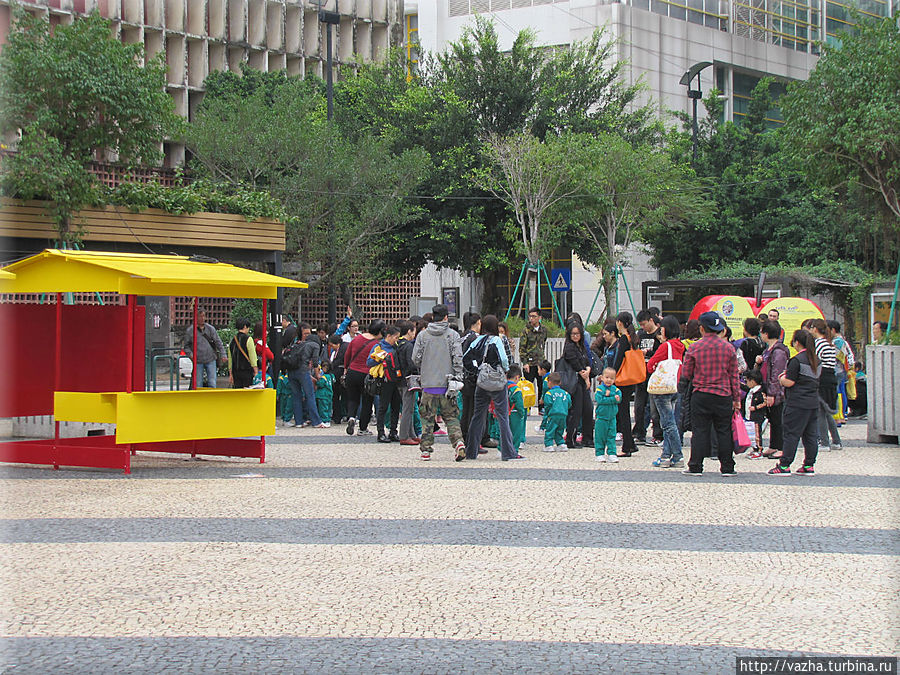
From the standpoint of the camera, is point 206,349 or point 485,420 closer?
point 485,420

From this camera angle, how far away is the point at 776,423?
516 inches

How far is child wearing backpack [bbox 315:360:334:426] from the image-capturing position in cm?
1853

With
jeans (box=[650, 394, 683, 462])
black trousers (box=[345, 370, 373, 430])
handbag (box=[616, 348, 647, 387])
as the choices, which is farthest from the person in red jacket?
black trousers (box=[345, 370, 373, 430])

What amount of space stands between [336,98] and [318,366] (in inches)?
962

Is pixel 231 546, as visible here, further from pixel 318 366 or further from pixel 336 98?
pixel 336 98

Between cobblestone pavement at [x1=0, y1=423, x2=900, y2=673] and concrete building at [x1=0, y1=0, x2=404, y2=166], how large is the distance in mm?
35205

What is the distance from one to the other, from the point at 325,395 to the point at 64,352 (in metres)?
6.03

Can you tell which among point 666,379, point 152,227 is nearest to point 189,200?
point 152,227

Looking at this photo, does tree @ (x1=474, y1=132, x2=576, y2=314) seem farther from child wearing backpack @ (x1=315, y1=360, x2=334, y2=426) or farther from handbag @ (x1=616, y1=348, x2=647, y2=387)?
handbag @ (x1=616, y1=348, x2=647, y2=387)

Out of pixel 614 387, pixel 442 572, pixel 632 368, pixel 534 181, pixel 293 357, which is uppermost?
pixel 534 181

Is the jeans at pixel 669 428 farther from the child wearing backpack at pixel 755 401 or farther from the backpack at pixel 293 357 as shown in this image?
the backpack at pixel 293 357

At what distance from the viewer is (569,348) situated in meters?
14.2

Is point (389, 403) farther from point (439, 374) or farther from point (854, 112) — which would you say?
point (854, 112)

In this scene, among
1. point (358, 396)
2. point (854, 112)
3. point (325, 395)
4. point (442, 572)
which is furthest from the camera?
point (854, 112)
